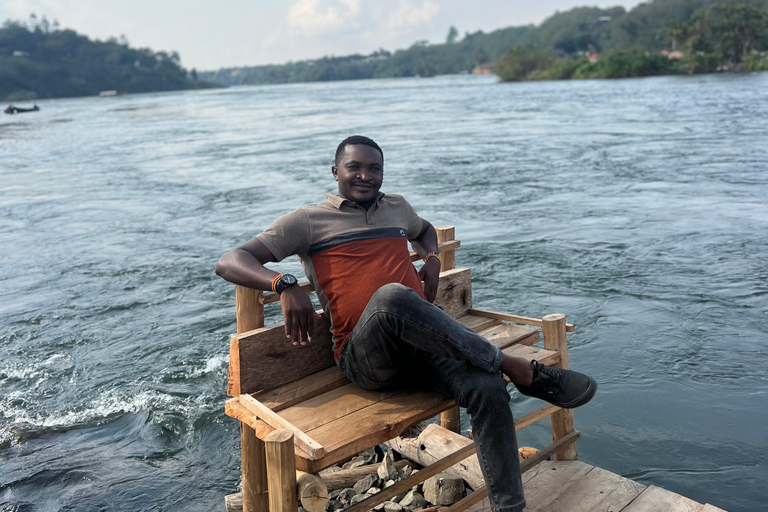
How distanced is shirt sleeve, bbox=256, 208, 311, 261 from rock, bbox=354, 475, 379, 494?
1.53 m

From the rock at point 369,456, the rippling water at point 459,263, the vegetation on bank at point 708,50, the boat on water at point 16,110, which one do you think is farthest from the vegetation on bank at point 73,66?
the rock at point 369,456

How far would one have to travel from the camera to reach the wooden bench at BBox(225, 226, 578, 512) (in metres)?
2.85

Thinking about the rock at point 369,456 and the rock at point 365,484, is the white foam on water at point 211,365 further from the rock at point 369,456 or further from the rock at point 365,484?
the rock at point 365,484

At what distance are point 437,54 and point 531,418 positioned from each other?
19316 centimetres

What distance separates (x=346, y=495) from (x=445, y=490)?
0.57m

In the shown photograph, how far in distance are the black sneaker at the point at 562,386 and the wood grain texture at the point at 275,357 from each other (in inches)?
39.5

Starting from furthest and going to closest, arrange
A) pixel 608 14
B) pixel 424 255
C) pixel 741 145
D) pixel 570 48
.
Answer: pixel 608 14 < pixel 570 48 < pixel 741 145 < pixel 424 255

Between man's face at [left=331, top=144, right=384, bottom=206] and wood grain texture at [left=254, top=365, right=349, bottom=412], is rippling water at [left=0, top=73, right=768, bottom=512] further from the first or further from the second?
man's face at [left=331, top=144, right=384, bottom=206]

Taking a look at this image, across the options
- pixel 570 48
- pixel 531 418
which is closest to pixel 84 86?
pixel 570 48

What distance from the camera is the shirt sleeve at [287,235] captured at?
349cm

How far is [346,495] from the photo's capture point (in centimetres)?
418

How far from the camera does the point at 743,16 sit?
70.4m

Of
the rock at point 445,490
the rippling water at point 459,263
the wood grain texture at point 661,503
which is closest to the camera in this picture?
the wood grain texture at point 661,503

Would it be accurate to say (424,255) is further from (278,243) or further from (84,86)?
(84,86)
